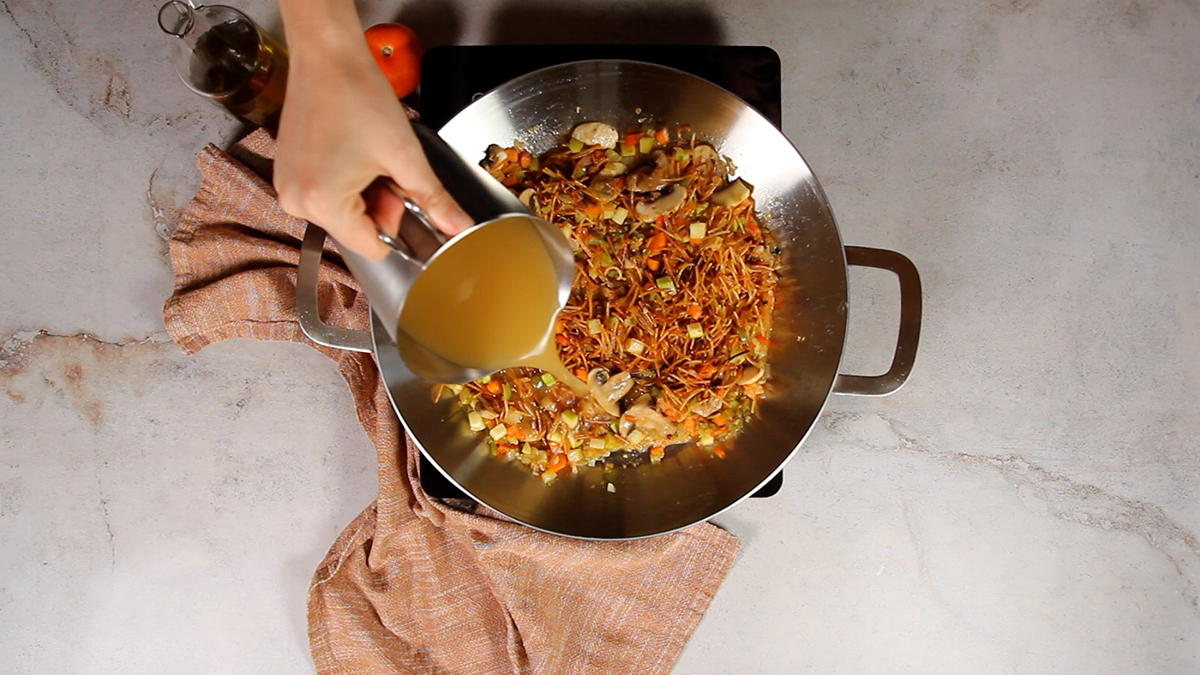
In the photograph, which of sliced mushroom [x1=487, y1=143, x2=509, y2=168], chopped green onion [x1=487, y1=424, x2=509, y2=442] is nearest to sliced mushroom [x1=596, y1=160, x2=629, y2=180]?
sliced mushroom [x1=487, y1=143, x2=509, y2=168]

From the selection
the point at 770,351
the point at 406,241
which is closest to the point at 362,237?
the point at 406,241

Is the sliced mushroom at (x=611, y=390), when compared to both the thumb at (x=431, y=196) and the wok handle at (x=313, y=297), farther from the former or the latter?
the thumb at (x=431, y=196)

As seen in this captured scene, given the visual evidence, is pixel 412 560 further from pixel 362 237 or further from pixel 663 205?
pixel 362 237

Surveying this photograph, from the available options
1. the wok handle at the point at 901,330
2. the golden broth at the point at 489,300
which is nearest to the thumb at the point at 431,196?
the golden broth at the point at 489,300

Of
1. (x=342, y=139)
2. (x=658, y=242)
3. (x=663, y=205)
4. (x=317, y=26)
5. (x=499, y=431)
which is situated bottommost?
(x=499, y=431)

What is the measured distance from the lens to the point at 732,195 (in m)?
2.24

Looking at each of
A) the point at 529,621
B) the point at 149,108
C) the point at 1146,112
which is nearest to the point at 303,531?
the point at 529,621

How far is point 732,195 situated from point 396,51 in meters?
1.09

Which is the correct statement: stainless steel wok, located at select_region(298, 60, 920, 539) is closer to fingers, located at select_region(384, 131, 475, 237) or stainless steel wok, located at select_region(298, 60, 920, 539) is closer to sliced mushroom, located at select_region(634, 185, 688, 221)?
sliced mushroom, located at select_region(634, 185, 688, 221)

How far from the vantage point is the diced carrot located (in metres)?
2.24

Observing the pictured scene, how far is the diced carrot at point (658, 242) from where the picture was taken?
2238 mm

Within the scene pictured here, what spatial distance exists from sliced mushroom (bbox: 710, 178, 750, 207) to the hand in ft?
3.84

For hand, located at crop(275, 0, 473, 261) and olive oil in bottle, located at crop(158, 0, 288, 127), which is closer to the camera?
hand, located at crop(275, 0, 473, 261)

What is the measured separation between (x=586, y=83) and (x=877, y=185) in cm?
103
